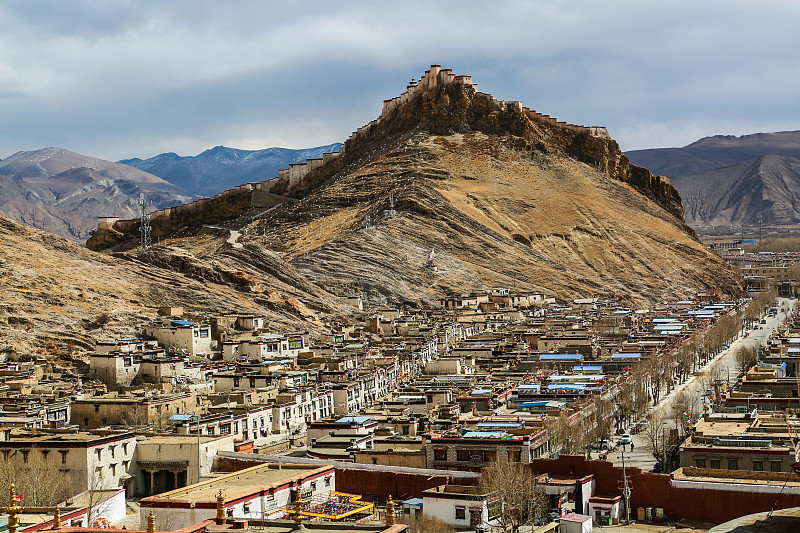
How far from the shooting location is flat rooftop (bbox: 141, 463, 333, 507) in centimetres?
4206

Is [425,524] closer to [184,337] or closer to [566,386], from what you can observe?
[566,386]

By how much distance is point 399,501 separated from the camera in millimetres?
48156

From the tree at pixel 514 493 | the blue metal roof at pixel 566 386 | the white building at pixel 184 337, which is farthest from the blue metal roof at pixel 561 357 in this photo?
the tree at pixel 514 493

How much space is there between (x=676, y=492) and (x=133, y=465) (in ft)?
79.8

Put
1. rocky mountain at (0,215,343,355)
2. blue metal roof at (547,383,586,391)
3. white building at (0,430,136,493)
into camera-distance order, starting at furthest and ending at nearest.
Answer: rocky mountain at (0,215,343,355)
blue metal roof at (547,383,586,391)
white building at (0,430,136,493)

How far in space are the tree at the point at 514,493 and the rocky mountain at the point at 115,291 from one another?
49.4 m

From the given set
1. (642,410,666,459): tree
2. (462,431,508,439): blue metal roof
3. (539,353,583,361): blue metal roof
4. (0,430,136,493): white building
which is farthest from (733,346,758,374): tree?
(0,430,136,493): white building

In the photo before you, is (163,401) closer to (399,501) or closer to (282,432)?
(282,432)

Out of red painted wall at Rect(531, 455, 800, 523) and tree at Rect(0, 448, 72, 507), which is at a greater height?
tree at Rect(0, 448, 72, 507)

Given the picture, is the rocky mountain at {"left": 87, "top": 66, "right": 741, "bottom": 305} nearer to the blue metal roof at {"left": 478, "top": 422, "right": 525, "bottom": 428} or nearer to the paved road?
the paved road

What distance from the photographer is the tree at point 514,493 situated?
4378 cm

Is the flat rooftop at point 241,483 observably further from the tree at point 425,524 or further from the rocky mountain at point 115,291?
the rocky mountain at point 115,291

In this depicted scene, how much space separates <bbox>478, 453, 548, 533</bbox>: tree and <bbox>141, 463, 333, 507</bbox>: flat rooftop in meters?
7.20

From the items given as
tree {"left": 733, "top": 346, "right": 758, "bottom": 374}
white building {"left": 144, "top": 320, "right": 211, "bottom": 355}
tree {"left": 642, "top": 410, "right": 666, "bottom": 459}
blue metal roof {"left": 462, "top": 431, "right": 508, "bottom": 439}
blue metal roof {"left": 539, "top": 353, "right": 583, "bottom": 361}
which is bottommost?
tree {"left": 642, "top": 410, "right": 666, "bottom": 459}
